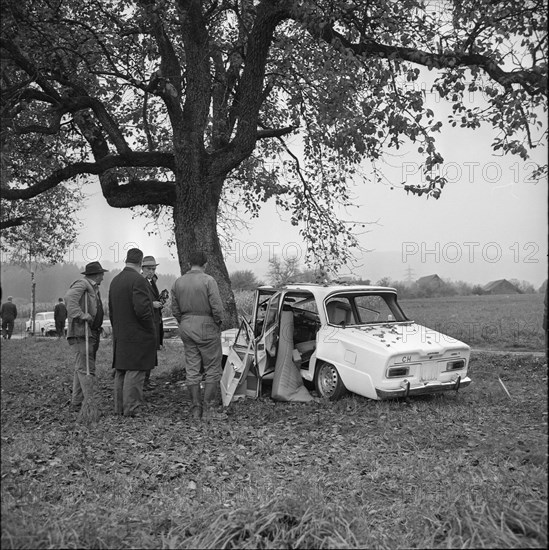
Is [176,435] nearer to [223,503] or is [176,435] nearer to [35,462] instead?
[35,462]

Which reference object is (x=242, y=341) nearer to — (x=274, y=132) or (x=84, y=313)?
(x=84, y=313)

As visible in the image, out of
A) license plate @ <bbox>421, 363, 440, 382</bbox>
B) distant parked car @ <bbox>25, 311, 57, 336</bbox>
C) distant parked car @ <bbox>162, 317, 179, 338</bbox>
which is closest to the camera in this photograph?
license plate @ <bbox>421, 363, 440, 382</bbox>

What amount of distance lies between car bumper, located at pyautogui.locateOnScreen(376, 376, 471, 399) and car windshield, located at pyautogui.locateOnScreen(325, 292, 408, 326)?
63.4 inches

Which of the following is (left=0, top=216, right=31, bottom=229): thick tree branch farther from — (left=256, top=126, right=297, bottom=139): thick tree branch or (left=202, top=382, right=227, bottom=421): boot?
(left=202, top=382, right=227, bottom=421): boot

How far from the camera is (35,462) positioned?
6.09m

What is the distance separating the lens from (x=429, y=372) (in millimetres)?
9430

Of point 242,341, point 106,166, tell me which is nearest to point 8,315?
point 106,166

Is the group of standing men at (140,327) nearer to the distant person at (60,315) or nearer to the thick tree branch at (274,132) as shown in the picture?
the thick tree branch at (274,132)

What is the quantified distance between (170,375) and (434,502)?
8.43m

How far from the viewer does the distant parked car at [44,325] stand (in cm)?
3816

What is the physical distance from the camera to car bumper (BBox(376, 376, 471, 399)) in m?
9.02

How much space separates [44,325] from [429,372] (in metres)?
34.2

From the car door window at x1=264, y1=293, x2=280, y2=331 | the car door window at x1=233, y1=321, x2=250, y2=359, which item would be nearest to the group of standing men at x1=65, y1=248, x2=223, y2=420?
the car door window at x1=233, y1=321, x2=250, y2=359

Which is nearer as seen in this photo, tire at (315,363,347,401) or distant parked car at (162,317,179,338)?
tire at (315,363,347,401)
